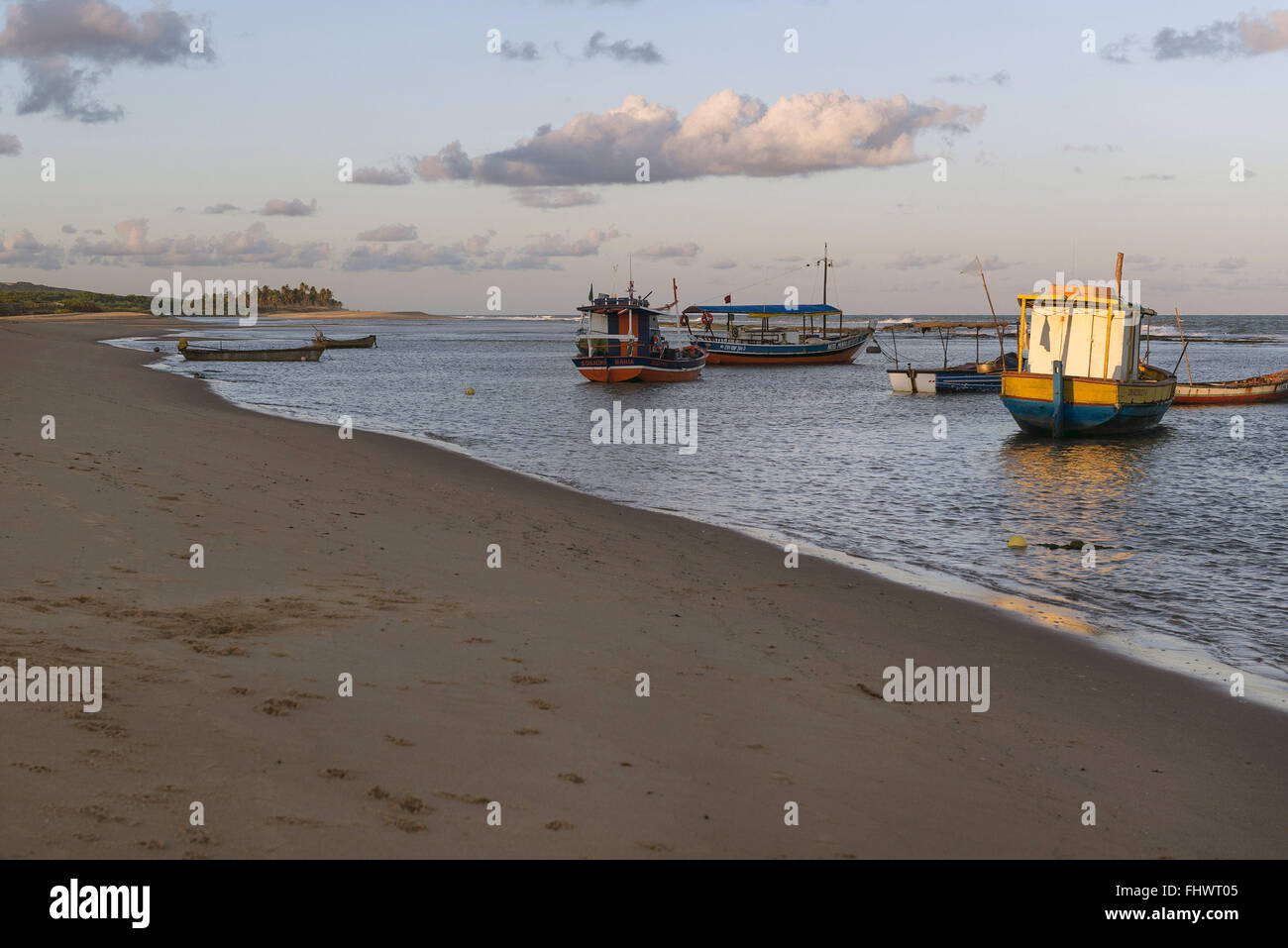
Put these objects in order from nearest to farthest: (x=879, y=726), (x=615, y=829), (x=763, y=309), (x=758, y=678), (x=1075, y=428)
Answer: (x=615, y=829) < (x=879, y=726) < (x=758, y=678) < (x=1075, y=428) < (x=763, y=309)

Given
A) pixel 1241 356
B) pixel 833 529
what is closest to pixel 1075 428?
pixel 833 529

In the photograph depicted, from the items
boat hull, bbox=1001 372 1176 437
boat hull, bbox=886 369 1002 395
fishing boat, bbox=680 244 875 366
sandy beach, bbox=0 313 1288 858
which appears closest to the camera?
sandy beach, bbox=0 313 1288 858

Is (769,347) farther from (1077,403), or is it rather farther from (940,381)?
(1077,403)

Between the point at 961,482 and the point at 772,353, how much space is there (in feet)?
208

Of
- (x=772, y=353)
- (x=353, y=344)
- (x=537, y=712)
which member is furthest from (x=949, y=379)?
(x=353, y=344)

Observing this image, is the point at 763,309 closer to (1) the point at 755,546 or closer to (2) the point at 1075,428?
(2) the point at 1075,428

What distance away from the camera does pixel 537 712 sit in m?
6.43

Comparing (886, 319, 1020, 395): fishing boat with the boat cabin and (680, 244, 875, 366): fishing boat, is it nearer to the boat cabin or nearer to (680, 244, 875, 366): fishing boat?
the boat cabin

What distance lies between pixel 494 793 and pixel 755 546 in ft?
30.1

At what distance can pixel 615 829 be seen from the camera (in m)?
4.93

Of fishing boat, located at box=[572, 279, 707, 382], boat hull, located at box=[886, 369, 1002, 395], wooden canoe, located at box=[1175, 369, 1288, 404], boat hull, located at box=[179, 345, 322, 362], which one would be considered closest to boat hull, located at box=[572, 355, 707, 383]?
fishing boat, located at box=[572, 279, 707, 382]

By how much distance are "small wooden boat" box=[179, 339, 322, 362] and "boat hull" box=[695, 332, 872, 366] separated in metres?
33.2

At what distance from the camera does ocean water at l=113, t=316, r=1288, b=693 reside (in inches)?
491
